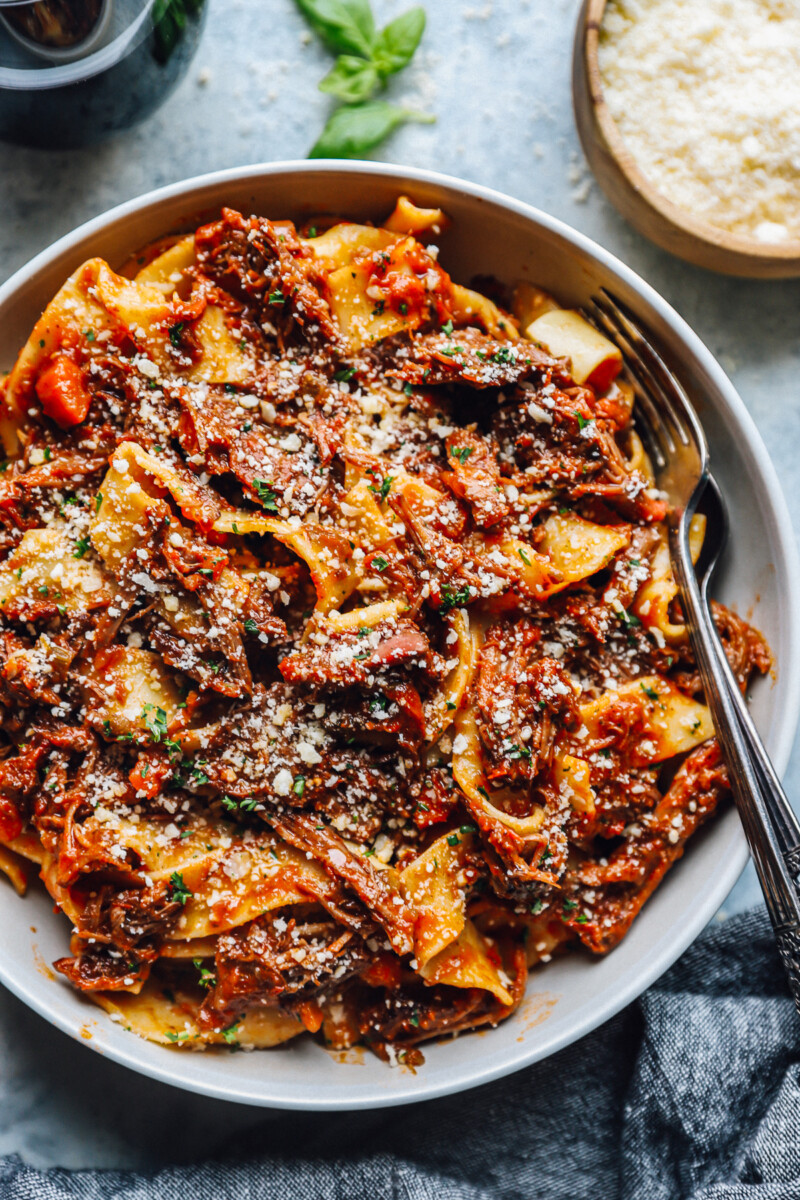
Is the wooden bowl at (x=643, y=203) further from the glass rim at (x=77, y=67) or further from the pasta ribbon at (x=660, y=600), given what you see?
the glass rim at (x=77, y=67)

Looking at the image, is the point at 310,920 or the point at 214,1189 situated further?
the point at 214,1189

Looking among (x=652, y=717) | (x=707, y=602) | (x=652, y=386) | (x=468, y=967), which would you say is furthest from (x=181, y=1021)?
(x=652, y=386)

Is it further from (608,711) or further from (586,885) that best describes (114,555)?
(586,885)

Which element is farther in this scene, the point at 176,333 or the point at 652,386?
the point at 652,386

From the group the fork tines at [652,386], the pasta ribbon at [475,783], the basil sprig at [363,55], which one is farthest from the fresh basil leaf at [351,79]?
the pasta ribbon at [475,783]

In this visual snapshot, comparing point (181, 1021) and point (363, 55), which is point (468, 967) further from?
point (363, 55)

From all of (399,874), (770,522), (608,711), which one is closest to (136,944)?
(399,874)
